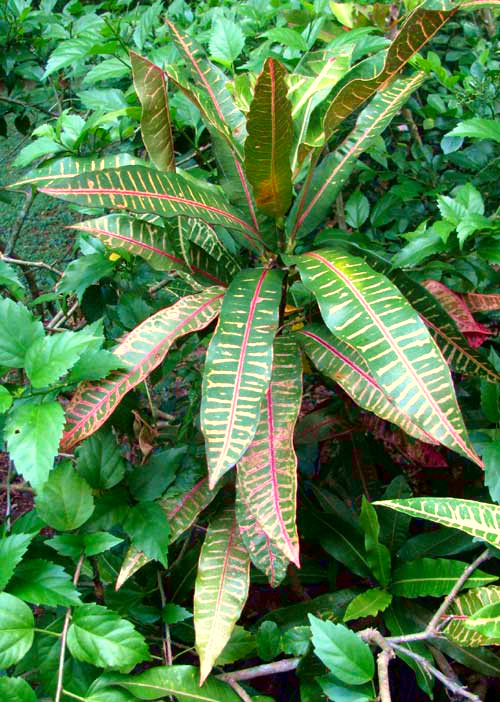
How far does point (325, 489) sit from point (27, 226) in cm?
286

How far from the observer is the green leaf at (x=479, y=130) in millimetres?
1175

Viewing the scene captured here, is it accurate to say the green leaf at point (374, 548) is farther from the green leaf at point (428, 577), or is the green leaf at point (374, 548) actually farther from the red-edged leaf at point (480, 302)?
the red-edged leaf at point (480, 302)

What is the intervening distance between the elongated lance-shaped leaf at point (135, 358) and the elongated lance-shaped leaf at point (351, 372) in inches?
6.7

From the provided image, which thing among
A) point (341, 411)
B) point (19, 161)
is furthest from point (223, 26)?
point (341, 411)

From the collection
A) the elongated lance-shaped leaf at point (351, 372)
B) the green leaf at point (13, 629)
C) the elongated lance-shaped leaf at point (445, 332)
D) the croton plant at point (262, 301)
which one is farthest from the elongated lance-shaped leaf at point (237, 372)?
the green leaf at point (13, 629)

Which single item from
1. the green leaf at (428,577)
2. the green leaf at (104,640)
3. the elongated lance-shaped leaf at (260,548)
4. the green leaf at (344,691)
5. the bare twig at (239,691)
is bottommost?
the green leaf at (428,577)

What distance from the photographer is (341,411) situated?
4.22ft

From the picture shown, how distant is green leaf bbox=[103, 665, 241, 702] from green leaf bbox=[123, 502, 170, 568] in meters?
0.17

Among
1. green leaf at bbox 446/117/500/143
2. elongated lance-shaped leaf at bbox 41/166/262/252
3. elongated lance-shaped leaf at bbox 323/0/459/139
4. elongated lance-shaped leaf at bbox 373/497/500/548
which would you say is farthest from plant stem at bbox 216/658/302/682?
green leaf at bbox 446/117/500/143

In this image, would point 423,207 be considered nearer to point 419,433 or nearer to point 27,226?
point 419,433

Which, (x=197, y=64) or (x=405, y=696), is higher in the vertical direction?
(x=197, y=64)

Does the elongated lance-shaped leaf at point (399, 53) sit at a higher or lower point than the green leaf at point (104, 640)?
higher

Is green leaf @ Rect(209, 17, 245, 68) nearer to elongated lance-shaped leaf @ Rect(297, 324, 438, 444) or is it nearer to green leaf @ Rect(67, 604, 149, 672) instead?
elongated lance-shaped leaf @ Rect(297, 324, 438, 444)

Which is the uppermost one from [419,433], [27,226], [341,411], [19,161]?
[19,161]
